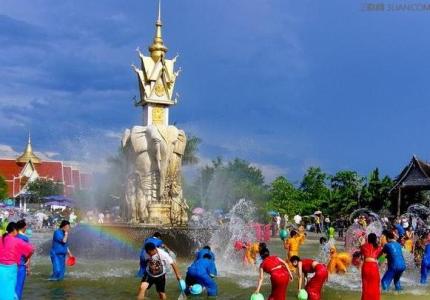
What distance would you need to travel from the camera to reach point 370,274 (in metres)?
9.75

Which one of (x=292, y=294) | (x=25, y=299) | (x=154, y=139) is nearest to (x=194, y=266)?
(x=292, y=294)

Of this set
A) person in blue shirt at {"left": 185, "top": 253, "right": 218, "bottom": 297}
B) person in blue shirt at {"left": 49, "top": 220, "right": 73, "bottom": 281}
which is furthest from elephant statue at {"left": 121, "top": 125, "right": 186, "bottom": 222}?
person in blue shirt at {"left": 185, "top": 253, "right": 218, "bottom": 297}

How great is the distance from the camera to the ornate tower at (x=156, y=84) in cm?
2616

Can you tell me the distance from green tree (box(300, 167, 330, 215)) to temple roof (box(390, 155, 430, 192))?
49.7 ft

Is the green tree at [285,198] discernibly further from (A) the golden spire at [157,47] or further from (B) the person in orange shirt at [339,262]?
(B) the person in orange shirt at [339,262]

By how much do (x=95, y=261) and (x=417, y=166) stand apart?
2996 cm

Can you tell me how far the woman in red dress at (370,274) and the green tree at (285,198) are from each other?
4242cm

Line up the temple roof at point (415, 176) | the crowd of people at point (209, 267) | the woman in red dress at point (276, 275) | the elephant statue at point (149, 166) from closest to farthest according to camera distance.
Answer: the crowd of people at point (209, 267), the woman in red dress at point (276, 275), the elephant statue at point (149, 166), the temple roof at point (415, 176)

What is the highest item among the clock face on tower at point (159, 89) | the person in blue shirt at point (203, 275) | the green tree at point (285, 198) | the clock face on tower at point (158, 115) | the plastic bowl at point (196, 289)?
the clock face on tower at point (159, 89)

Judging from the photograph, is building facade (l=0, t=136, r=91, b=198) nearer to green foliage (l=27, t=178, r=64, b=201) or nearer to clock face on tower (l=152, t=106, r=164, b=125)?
green foliage (l=27, t=178, r=64, b=201)

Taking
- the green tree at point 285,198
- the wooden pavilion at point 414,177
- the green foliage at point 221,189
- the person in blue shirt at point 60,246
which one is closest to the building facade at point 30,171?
the green foliage at point 221,189

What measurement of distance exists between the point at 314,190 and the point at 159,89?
3937cm

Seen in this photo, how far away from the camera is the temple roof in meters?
42.7

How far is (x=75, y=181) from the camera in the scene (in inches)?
3413
